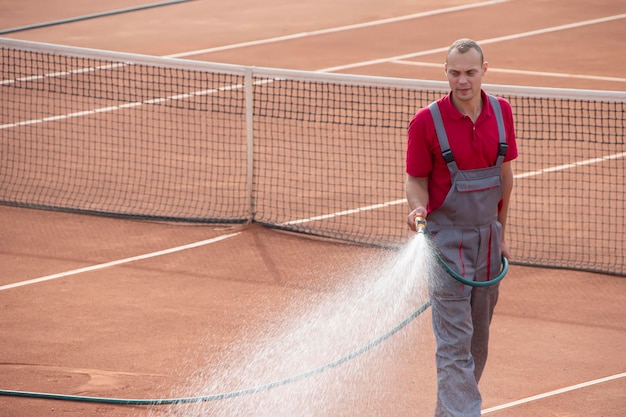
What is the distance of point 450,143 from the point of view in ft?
20.0

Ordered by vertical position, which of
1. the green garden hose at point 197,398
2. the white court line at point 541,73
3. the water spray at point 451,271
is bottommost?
the green garden hose at point 197,398

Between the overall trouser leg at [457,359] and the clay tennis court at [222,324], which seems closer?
the overall trouser leg at [457,359]

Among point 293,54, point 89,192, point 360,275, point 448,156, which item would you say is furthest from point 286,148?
point 448,156

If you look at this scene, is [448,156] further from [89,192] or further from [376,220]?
[89,192]

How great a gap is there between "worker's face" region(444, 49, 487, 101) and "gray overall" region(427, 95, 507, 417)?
19 centimetres

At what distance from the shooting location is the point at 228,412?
7.27 metres

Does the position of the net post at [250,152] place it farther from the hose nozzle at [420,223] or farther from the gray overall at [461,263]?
the hose nozzle at [420,223]

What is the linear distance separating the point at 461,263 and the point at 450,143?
0.69 m

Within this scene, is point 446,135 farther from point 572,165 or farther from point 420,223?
point 572,165

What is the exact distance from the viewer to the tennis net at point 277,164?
11406 mm

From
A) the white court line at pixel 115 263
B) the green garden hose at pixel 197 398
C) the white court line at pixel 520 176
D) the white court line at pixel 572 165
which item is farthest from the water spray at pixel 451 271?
the white court line at pixel 572 165

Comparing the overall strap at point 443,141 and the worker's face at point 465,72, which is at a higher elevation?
the worker's face at point 465,72

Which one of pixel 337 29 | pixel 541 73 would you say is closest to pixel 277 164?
pixel 541 73

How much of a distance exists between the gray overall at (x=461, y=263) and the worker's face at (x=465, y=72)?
195 millimetres
